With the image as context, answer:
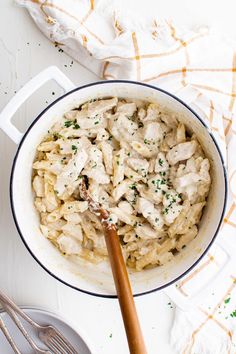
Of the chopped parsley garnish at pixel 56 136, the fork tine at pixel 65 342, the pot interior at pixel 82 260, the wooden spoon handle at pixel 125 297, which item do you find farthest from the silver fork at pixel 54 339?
the chopped parsley garnish at pixel 56 136

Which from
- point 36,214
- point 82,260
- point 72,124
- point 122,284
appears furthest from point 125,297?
point 72,124

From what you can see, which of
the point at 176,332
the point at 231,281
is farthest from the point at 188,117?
the point at 176,332

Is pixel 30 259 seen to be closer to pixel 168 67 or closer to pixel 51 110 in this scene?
pixel 51 110

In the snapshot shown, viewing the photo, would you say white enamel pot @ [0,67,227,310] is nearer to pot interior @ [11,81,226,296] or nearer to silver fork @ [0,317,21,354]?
pot interior @ [11,81,226,296]

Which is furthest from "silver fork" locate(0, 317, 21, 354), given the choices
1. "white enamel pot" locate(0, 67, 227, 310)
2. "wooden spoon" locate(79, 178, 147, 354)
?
"wooden spoon" locate(79, 178, 147, 354)

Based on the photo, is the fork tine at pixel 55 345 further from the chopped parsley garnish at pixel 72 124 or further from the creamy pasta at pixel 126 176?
the chopped parsley garnish at pixel 72 124

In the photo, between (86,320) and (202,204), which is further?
(86,320)

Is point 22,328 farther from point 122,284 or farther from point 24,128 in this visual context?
point 24,128
